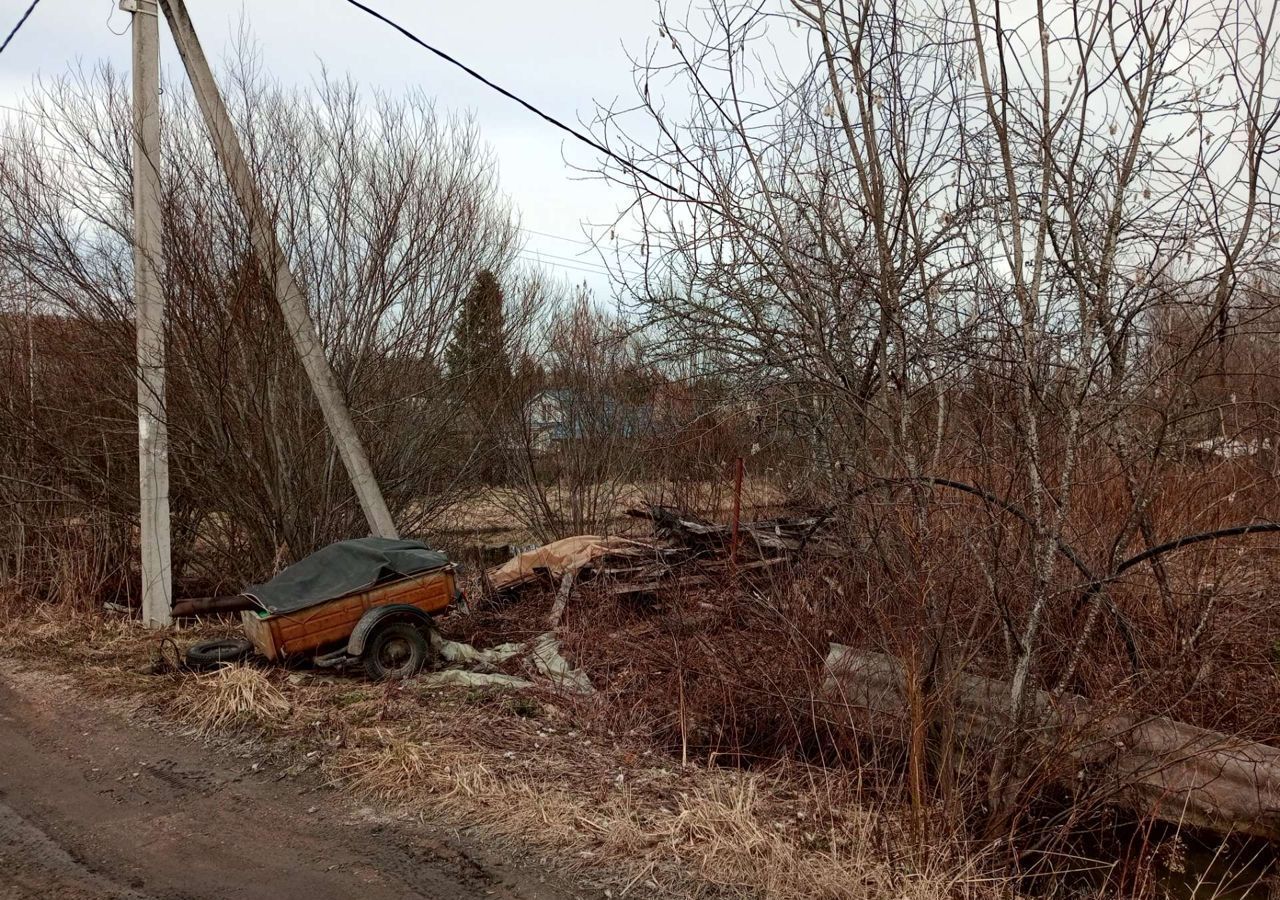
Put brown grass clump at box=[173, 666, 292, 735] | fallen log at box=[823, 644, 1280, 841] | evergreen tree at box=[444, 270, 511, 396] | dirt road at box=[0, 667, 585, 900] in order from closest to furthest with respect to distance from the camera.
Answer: dirt road at box=[0, 667, 585, 900] < fallen log at box=[823, 644, 1280, 841] < brown grass clump at box=[173, 666, 292, 735] < evergreen tree at box=[444, 270, 511, 396]

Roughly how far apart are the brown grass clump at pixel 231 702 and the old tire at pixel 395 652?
695 mm

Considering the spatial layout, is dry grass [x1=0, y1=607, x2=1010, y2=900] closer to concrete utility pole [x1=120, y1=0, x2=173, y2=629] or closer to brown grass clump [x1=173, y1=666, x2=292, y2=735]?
brown grass clump [x1=173, y1=666, x2=292, y2=735]

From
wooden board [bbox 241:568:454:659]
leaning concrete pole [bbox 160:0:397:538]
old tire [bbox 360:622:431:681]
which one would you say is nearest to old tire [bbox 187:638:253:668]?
wooden board [bbox 241:568:454:659]

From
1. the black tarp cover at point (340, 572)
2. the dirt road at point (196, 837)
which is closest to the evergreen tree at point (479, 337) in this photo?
the black tarp cover at point (340, 572)

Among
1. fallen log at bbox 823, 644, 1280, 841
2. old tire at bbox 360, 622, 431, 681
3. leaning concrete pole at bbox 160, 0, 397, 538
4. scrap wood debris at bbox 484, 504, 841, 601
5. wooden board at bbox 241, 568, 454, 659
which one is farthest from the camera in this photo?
scrap wood debris at bbox 484, 504, 841, 601

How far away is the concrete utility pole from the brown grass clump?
7.46 ft

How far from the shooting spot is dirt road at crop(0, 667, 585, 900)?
3713mm

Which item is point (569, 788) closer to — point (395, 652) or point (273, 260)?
point (395, 652)

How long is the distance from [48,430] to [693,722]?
27.3ft

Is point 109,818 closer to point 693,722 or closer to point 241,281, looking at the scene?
point 693,722

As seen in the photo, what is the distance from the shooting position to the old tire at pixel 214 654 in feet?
21.5

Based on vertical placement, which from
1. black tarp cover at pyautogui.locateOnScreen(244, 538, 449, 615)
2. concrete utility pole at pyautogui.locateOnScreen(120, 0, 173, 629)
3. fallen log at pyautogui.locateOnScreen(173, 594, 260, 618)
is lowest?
fallen log at pyautogui.locateOnScreen(173, 594, 260, 618)

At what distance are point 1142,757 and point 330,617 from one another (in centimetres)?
525

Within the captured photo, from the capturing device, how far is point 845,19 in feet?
15.0
